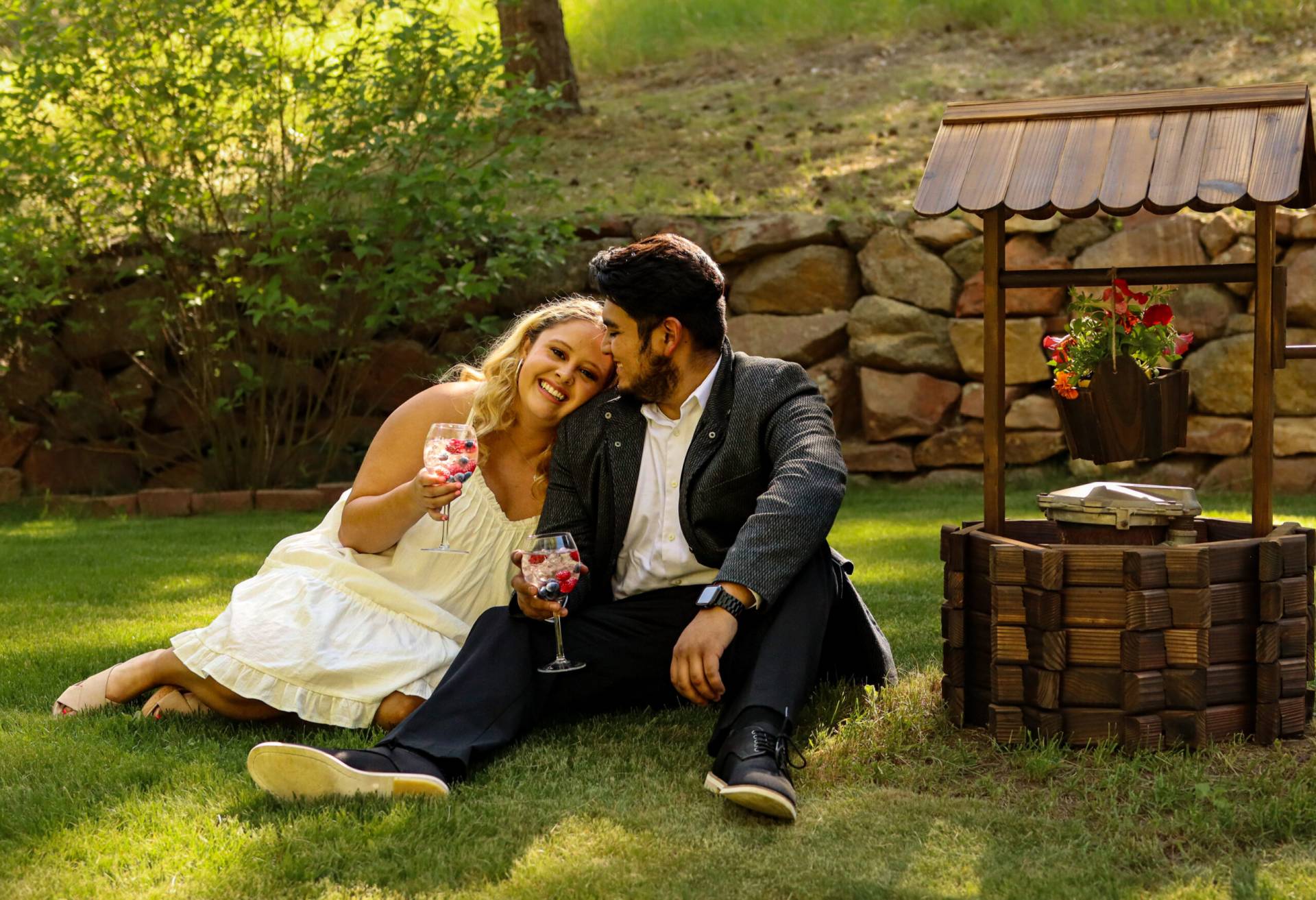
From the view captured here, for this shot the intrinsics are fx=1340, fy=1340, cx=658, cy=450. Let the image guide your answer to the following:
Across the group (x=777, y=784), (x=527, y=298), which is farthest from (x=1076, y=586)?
(x=527, y=298)

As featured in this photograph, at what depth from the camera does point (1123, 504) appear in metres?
3.21

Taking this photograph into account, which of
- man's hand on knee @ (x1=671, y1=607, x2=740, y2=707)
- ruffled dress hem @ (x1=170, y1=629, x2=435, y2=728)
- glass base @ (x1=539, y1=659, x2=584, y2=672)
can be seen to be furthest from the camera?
ruffled dress hem @ (x1=170, y1=629, x2=435, y2=728)

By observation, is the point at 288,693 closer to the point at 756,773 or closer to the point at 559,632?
the point at 559,632

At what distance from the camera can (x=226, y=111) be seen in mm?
8148

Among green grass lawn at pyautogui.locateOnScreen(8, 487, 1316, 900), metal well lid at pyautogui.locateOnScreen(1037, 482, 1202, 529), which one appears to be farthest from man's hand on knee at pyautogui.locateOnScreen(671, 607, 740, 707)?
metal well lid at pyautogui.locateOnScreen(1037, 482, 1202, 529)

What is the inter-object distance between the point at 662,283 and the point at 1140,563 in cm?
132

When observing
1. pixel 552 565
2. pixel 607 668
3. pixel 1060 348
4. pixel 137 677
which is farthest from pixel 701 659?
pixel 137 677

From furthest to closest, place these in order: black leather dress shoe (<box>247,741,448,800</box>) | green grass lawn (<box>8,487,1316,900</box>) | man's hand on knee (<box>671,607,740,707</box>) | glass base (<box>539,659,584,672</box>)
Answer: glass base (<box>539,659,584,672</box>) < man's hand on knee (<box>671,607,740,707</box>) < black leather dress shoe (<box>247,741,448,800</box>) < green grass lawn (<box>8,487,1316,900</box>)

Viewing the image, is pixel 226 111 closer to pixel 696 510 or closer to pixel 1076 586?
pixel 696 510

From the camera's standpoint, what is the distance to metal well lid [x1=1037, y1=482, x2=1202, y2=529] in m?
3.19

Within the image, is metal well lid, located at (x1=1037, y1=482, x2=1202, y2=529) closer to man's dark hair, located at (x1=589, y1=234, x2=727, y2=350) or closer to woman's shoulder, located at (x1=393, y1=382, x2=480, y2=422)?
man's dark hair, located at (x1=589, y1=234, x2=727, y2=350)

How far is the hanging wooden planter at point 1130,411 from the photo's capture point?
125 inches

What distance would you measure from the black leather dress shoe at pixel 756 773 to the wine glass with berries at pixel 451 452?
3.15 feet

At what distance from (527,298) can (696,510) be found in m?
5.57
